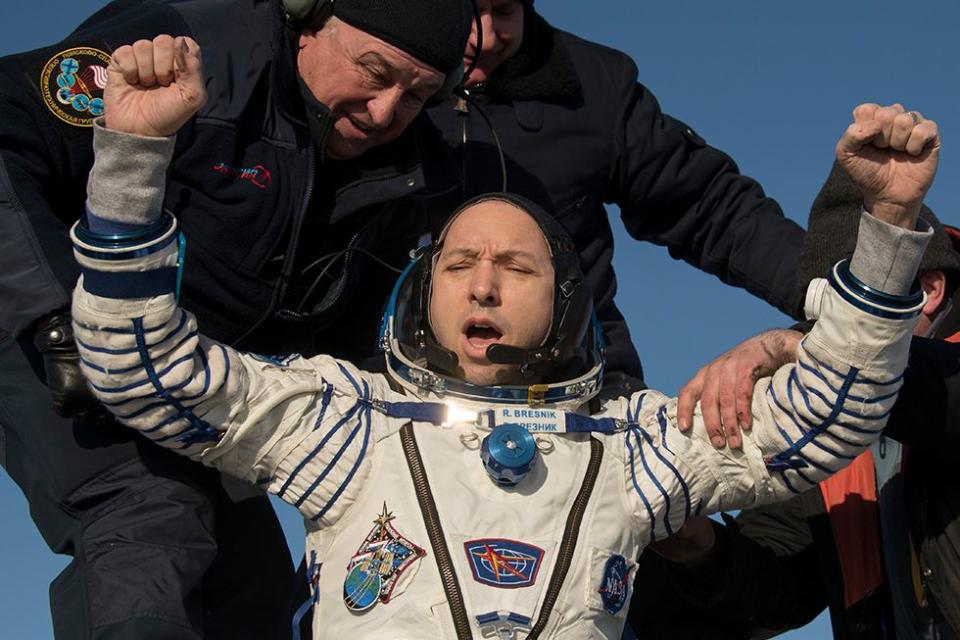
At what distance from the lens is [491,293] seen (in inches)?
198

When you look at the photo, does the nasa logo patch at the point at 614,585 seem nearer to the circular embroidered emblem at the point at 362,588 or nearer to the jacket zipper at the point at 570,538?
the jacket zipper at the point at 570,538

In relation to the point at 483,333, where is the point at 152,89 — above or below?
above

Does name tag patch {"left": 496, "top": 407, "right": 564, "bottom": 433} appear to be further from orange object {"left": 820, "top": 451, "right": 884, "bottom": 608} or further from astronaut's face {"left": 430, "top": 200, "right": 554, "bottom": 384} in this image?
orange object {"left": 820, "top": 451, "right": 884, "bottom": 608}

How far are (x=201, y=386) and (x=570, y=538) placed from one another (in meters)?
1.16

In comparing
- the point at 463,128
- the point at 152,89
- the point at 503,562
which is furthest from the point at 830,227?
the point at 152,89

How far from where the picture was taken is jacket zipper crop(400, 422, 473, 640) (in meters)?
4.52

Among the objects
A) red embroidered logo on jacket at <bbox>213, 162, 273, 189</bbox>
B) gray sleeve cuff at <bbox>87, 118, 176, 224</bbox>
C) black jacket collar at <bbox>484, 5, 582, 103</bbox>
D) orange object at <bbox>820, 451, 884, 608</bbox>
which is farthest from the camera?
black jacket collar at <bbox>484, 5, 582, 103</bbox>

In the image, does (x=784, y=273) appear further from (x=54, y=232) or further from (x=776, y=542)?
(x=54, y=232)

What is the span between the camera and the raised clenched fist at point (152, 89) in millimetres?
4445

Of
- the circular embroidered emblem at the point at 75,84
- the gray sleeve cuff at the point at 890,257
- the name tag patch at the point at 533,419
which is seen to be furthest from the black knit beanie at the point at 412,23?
the gray sleeve cuff at the point at 890,257

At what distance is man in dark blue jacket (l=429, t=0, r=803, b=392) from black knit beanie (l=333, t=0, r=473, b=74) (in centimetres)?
76

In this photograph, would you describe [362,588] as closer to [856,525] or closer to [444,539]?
[444,539]

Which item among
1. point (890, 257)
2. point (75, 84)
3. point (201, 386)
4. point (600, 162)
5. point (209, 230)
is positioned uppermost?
point (600, 162)

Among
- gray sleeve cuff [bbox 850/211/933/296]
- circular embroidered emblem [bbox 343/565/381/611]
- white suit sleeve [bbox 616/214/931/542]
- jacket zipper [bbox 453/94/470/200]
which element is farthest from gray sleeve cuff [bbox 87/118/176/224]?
gray sleeve cuff [bbox 850/211/933/296]
